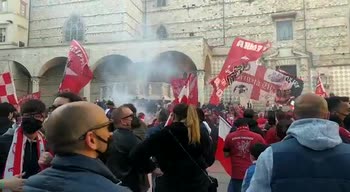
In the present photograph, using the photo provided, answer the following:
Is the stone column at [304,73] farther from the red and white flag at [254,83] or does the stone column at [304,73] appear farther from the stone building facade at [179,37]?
the red and white flag at [254,83]

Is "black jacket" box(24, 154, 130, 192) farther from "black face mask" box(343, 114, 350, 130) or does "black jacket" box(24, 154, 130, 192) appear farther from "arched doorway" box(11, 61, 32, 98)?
"arched doorway" box(11, 61, 32, 98)

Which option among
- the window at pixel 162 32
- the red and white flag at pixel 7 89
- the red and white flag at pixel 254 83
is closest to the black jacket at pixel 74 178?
the red and white flag at pixel 7 89

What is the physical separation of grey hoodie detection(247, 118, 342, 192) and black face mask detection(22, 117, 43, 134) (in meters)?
1.96

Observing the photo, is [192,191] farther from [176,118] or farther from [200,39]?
[200,39]

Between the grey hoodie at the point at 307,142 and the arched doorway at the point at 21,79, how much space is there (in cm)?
2685

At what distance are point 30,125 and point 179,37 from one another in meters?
24.5

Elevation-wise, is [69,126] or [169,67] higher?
[169,67]

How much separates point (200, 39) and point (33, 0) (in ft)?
58.5

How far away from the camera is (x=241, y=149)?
5.42 meters

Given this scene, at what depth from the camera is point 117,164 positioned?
410 centimetres

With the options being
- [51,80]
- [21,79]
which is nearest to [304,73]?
[51,80]

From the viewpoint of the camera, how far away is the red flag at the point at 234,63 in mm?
10188

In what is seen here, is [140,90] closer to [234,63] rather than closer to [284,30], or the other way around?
[284,30]

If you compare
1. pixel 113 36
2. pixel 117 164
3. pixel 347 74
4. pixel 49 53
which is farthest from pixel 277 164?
pixel 113 36
